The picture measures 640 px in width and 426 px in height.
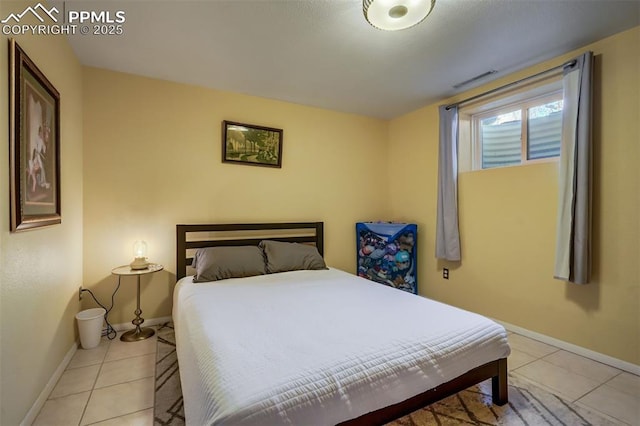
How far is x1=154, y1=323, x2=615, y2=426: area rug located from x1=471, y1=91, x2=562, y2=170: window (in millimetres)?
1935

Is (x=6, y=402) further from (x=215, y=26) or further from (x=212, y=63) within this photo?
(x=212, y=63)

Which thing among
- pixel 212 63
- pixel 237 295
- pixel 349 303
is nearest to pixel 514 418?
pixel 349 303

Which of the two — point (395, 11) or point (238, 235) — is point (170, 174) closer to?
point (238, 235)

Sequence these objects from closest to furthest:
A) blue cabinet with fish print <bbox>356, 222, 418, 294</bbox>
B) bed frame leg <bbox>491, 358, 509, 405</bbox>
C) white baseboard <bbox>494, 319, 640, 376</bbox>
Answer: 1. bed frame leg <bbox>491, 358, 509, 405</bbox>
2. white baseboard <bbox>494, 319, 640, 376</bbox>
3. blue cabinet with fish print <bbox>356, 222, 418, 294</bbox>

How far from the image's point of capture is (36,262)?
5.42ft

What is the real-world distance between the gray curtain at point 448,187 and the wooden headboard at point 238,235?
140 cm

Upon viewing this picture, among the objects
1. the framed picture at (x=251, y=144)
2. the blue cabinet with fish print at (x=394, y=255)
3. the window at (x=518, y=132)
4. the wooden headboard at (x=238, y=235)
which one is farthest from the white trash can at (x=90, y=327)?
the window at (x=518, y=132)

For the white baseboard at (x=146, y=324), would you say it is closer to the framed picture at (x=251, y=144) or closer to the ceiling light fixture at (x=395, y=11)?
the framed picture at (x=251, y=144)

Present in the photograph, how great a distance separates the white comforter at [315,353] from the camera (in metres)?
1.06

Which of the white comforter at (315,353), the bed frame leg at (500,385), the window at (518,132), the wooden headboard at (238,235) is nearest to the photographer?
the white comforter at (315,353)

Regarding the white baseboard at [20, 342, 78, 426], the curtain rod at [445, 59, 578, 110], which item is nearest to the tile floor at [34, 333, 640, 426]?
the white baseboard at [20, 342, 78, 426]

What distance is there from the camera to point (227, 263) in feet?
8.82

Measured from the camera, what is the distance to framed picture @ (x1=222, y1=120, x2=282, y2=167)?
3131mm

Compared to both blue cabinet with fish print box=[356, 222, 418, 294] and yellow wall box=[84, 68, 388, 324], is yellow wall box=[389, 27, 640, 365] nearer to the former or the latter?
blue cabinet with fish print box=[356, 222, 418, 294]
